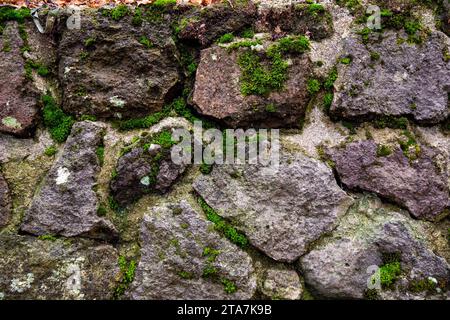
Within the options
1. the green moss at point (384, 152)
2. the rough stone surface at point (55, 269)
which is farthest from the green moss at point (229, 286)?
the green moss at point (384, 152)

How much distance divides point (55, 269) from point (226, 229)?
0.82m

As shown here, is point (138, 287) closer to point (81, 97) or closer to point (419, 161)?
point (81, 97)

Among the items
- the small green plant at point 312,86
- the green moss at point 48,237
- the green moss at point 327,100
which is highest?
the small green plant at point 312,86

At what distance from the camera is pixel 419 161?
200 centimetres

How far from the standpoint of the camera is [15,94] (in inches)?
82.2

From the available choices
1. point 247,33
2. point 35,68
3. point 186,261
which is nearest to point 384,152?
point 247,33

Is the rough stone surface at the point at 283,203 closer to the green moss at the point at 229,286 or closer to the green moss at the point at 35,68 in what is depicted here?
the green moss at the point at 229,286

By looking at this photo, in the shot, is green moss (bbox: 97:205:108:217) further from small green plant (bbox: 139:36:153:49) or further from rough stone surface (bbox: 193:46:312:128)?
small green plant (bbox: 139:36:153:49)

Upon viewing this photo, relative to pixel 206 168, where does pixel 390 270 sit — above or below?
below

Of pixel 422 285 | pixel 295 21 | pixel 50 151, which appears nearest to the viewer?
pixel 422 285

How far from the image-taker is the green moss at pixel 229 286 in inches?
74.7

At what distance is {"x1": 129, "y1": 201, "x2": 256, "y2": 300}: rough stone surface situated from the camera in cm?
190

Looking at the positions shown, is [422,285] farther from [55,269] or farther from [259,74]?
[55,269]

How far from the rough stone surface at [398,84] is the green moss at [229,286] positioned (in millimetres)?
993
